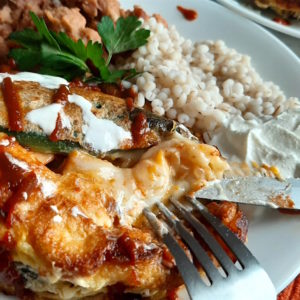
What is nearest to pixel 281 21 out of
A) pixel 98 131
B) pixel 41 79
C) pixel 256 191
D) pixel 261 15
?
pixel 261 15

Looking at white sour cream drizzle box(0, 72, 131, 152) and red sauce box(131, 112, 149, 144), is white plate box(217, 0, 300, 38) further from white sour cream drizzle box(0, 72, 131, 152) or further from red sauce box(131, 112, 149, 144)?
white sour cream drizzle box(0, 72, 131, 152)

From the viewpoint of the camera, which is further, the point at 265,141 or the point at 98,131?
the point at 265,141

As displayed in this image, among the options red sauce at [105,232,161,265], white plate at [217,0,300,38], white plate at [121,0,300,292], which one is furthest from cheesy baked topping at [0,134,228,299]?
white plate at [217,0,300,38]

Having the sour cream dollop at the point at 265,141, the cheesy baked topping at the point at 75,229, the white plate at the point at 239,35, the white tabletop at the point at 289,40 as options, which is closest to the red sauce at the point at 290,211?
the sour cream dollop at the point at 265,141

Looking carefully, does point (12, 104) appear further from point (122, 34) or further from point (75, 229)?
point (122, 34)

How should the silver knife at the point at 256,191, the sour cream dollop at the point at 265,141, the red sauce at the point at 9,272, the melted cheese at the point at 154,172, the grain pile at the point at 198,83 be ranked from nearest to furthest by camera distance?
the red sauce at the point at 9,272, the melted cheese at the point at 154,172, the silver knife at the point at 256,191, the sour cream dollop at the point at 265,141, the grain pile at the point at 198,83

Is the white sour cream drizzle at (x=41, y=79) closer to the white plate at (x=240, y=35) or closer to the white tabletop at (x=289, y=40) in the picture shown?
the white plate at (x=240, y=35)
